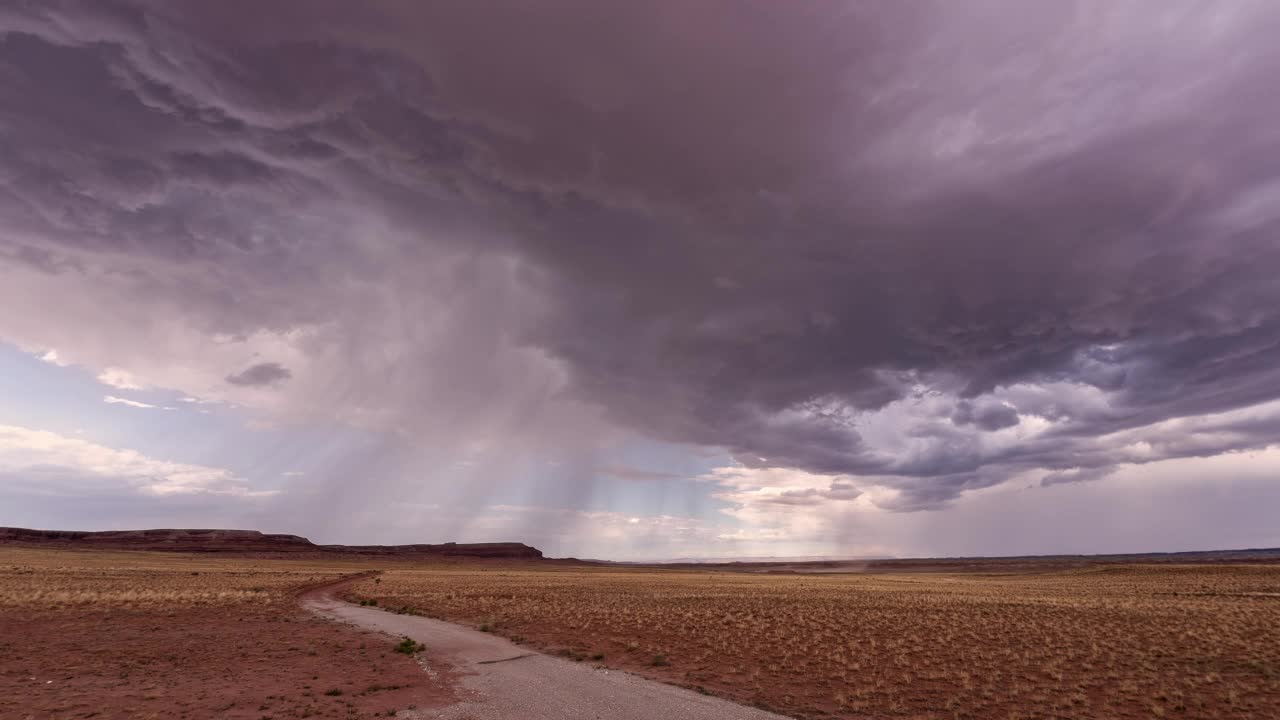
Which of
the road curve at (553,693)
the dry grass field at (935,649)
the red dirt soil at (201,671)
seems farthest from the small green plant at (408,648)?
the dry grass field at (935,649)

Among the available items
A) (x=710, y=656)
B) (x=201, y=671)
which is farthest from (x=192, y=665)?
(x=710, y=656)

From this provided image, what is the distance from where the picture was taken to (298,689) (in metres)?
17.0

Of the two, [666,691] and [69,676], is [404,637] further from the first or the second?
[666,691]

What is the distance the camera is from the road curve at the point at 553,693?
1452 centimetres

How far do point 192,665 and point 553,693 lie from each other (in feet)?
43.0

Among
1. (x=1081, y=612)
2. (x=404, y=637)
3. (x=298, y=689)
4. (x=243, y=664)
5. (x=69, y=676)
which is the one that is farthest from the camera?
(x=1081, y=612)

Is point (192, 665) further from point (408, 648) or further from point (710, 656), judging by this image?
point (710, 656)

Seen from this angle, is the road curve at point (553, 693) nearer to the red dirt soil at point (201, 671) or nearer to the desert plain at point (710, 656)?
the desert plain at point (710, 656)

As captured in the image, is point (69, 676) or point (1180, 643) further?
point (1180, 643)

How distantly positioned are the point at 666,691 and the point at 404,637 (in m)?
14.5

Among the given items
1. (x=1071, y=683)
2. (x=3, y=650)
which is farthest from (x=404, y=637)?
(x=1071, y=683)

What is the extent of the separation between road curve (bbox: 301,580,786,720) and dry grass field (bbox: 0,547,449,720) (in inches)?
51.7

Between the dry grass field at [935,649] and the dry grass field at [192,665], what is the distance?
7370mm

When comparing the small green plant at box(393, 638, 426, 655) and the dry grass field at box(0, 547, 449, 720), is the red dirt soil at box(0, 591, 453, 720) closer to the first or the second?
the dry grass field at box(0, 547, 449, 720)
